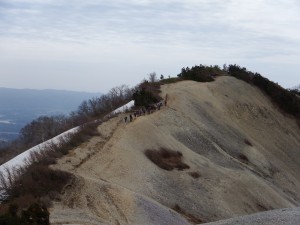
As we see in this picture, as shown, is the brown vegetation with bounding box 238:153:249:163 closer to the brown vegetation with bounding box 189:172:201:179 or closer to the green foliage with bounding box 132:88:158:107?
A: the green foliage with bounding box 132:88:158:107

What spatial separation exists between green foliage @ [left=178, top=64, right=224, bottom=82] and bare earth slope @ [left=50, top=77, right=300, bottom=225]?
375 centimetres

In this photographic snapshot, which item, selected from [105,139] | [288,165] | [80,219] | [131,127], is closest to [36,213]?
[80,219]

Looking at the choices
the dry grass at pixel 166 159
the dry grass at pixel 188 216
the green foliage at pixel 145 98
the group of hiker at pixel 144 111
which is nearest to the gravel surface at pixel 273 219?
the dry grass at pixel 188 216

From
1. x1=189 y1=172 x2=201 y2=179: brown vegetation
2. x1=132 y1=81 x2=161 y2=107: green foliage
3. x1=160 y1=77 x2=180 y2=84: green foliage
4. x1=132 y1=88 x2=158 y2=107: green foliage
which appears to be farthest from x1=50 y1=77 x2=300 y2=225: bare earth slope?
x1=160 y1=77 x2=180 y2=84: green foliage

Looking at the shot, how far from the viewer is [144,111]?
45.5m

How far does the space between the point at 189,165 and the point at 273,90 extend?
114 feet

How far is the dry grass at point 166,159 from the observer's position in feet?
112

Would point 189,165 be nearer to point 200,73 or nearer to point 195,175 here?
point 195,175

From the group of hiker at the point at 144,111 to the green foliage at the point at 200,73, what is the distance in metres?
14.7

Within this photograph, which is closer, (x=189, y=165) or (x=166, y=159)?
(x=166, y=159)

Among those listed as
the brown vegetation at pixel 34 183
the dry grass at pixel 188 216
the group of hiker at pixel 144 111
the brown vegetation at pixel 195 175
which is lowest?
the dry grass at pixel 188 216

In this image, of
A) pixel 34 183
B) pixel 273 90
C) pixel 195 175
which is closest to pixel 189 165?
pixel 195 175

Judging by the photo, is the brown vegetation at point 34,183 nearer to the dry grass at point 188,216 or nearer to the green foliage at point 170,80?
the dry grass at point 188,216

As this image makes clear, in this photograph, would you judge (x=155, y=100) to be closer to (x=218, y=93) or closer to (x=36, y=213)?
(x=218, y=93)
